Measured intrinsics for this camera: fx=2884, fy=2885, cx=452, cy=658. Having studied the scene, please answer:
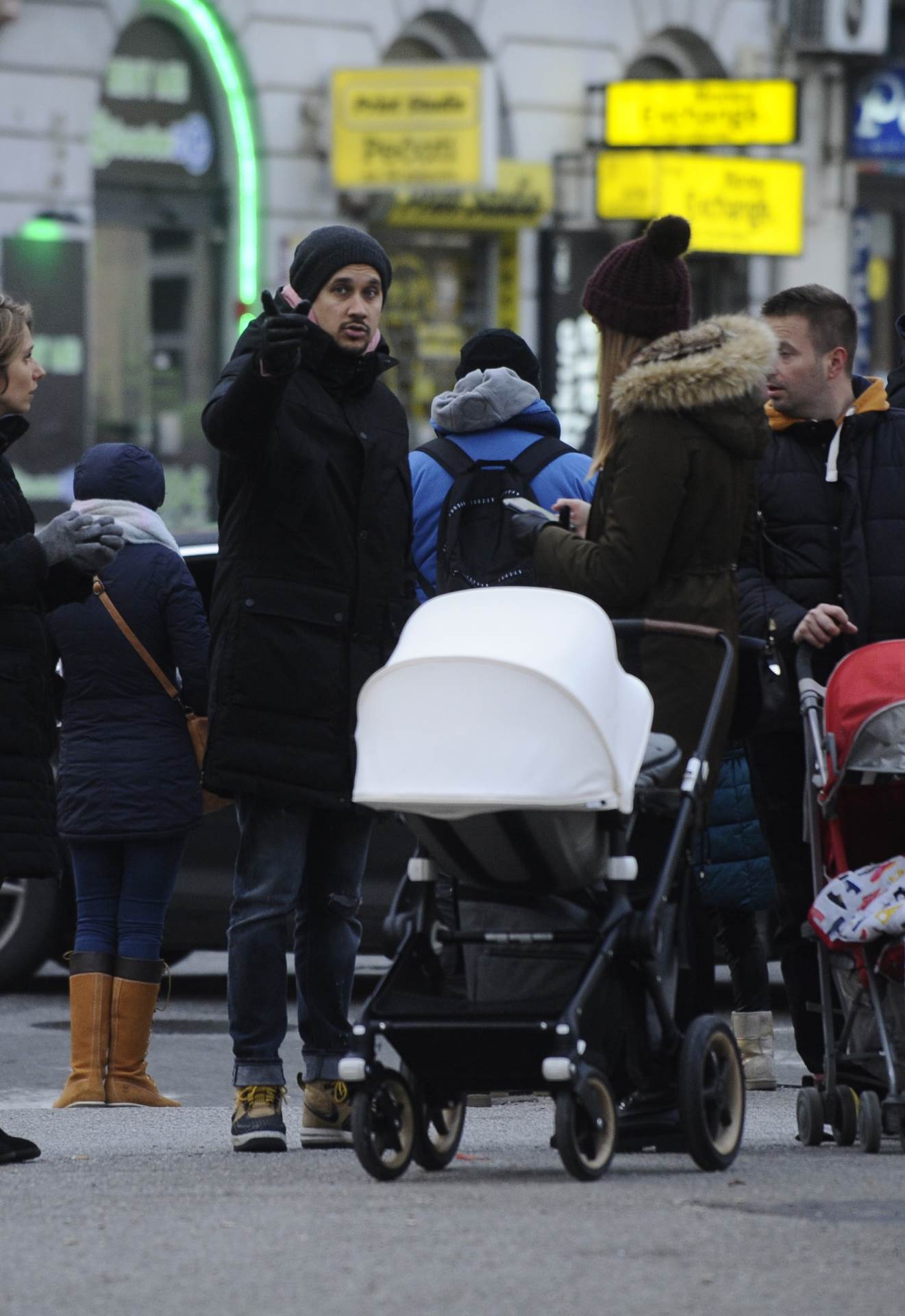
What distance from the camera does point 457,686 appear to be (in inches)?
215

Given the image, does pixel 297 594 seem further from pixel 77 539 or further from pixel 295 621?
pixel 77 539

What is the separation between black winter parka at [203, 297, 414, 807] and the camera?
634 cm

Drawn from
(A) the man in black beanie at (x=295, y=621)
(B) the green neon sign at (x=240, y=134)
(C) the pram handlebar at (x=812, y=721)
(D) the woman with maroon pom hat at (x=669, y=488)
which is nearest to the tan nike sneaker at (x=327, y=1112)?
(A) the man in black beanie at (x=295, y=621)

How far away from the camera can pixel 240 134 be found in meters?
22.2

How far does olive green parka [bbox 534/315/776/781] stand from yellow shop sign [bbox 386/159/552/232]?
16779mm

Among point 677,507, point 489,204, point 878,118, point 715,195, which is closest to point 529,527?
point 677,507

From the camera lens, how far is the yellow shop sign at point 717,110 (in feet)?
78.6

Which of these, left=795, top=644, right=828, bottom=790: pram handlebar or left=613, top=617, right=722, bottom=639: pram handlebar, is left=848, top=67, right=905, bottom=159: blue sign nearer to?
left=795, top=644, right=828, bottom=790: pram handlebar

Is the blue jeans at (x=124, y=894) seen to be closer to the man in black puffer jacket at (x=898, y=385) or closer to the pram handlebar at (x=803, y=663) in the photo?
the pram handlebar at (x=803, y=663)

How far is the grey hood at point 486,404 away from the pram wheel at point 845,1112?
2.18m

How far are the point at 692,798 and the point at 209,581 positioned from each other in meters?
4.32

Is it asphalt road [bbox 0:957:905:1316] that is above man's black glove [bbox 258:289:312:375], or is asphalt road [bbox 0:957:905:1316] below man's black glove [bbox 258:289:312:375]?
below

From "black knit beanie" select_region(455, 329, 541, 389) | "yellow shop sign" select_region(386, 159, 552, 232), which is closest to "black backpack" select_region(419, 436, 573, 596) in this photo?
"black knit beanie" select_region(455, 329, 541, 389)

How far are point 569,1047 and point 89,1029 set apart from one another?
112 inches
